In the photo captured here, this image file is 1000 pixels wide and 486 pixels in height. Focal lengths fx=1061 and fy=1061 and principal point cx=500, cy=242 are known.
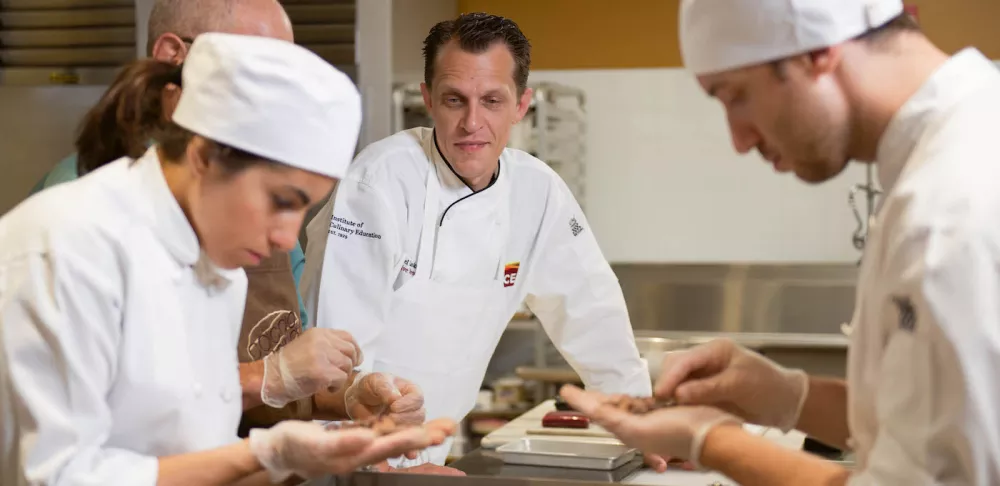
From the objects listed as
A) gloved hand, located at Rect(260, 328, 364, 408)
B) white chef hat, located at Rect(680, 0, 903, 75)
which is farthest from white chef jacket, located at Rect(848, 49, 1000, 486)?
gloved hand, located at Rect(260, 328, 364, 408)

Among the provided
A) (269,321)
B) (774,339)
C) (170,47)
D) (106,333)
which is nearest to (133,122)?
(106,333)

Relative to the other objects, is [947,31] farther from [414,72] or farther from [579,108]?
[414,72]

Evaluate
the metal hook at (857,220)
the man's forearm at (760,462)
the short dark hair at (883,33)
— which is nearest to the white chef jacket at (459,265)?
the man's forearm at (760,462)

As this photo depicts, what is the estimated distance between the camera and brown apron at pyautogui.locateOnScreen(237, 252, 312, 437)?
1815 mm

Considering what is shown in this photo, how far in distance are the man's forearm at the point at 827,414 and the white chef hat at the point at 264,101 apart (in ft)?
2.34

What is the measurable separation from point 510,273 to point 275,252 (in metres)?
0.81

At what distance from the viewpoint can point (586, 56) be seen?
14.6 ft

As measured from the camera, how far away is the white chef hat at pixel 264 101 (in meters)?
1.23

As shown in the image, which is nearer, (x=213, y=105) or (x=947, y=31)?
(x=213, y=105)

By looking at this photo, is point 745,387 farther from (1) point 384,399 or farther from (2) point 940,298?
(1) point 384,399

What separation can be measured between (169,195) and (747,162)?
3.19 metres

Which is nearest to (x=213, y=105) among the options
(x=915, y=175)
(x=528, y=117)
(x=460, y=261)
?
(x=915, y=175)

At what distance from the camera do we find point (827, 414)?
1.44 meters

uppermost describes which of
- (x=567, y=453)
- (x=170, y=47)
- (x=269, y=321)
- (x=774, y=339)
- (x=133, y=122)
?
(x=170, y=47)
